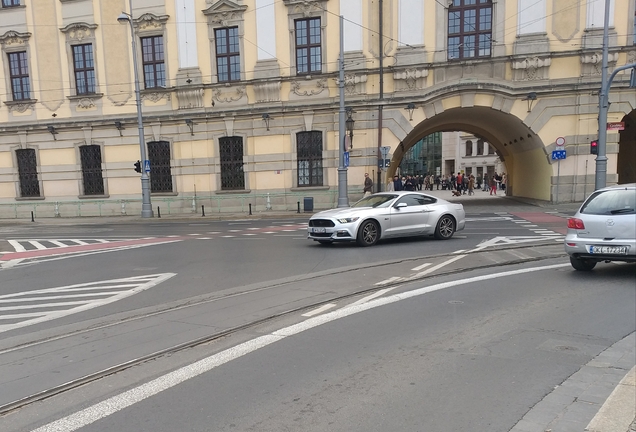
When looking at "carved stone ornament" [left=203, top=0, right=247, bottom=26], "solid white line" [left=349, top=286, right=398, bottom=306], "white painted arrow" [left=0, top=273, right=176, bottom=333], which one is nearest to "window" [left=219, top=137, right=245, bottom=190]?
"carved stone ornament" [left=203, top=0, right=247, bottom=26]

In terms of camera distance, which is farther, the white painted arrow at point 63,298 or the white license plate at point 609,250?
the white license plate at point 609,250

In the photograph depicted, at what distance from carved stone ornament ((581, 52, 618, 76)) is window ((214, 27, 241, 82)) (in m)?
18.2

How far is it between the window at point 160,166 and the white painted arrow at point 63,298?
1986 centimetres

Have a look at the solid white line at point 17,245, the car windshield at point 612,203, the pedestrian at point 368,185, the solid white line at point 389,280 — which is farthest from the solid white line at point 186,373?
the pedestrian at point 368,185

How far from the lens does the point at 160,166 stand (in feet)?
91.6

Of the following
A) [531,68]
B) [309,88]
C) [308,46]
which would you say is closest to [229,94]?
[309,88]

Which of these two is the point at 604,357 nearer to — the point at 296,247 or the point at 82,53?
the point at 296,247

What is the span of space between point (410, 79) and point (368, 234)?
14.7 m

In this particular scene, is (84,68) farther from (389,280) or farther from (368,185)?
(389,280)

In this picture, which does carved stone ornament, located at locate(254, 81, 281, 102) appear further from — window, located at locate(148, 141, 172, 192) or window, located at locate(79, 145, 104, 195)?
window, located at locate(79, 145, 104, 195)

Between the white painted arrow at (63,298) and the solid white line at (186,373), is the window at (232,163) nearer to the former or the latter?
the white painted arrow at (63,298)

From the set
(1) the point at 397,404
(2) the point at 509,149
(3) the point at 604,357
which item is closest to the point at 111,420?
(1) the point at 397,404

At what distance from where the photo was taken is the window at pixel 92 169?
2875cm

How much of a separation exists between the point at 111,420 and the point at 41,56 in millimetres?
31656
